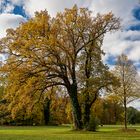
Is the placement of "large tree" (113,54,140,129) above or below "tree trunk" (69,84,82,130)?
above

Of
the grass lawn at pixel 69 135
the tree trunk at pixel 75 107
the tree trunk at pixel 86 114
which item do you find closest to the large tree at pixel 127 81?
the tree trunk at pixel 86 114

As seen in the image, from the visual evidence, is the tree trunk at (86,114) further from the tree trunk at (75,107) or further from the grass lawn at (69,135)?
the grass lawn at (69,135)

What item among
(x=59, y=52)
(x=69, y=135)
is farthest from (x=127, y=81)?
(x=69, y=135)

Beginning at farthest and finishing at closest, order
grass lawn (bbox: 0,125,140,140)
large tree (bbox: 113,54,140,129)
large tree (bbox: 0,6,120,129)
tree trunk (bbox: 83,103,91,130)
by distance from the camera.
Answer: large tree (bbox: 113,54,140,129) → tree trunk (bbox: 83,103,91,130) → large tree (bbox: 0,6,120,129) → grass lawn (bbox: 0,125,140,140)

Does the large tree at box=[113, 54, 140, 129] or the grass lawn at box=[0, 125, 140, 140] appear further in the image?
the large tree at box=[113, 54, 140, 129]

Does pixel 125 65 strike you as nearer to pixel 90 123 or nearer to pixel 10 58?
pixel 90 123

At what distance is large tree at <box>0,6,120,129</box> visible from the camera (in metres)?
49.4

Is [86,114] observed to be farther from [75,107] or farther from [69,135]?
[69,135]

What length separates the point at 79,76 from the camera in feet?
172

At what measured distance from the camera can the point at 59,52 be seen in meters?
50.9

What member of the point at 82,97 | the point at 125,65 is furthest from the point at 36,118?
the point at 82,97

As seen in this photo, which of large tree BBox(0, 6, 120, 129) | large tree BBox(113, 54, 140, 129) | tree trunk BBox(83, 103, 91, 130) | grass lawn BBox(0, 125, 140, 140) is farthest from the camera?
large tree BBox(113, 54, 140, 129)

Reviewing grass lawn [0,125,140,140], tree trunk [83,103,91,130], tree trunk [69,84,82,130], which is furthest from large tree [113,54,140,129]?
grass lawn [0,125,140,140]

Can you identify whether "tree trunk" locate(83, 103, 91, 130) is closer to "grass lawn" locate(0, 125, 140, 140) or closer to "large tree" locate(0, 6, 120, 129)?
"large tree" locate(0, 6, 120, 129)
